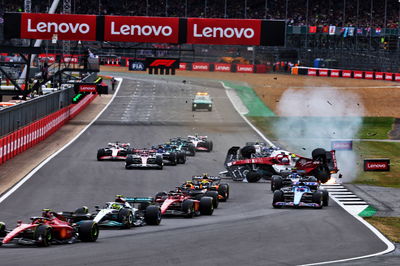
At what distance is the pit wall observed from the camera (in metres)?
103

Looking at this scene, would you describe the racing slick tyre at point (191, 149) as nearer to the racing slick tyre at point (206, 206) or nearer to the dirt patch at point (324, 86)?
the racing slick tyre at point (206, 206)

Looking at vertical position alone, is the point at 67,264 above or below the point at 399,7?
below

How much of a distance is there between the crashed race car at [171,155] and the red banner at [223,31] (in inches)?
724

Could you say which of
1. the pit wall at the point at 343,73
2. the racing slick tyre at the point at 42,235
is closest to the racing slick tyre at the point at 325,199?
the racing slick tyre at the point at 42,235

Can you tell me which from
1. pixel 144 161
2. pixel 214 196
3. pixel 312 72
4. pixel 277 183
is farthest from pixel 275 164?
pixel 312 72

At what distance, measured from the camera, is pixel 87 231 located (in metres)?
20.3

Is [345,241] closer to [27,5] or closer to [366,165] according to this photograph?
[366,165]

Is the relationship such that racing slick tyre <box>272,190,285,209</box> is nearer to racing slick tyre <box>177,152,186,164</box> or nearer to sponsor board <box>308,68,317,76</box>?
racing slick tyre <box>177,152,186,164</box>

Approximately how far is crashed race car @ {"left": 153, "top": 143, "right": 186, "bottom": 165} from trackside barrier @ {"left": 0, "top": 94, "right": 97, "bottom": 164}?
23.8 ft

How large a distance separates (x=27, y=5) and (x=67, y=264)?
6848cm

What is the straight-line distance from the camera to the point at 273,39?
59.8 meters

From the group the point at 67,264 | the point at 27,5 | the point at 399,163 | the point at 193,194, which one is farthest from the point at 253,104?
the point at 67,264

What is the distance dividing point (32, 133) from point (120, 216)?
26.9 m

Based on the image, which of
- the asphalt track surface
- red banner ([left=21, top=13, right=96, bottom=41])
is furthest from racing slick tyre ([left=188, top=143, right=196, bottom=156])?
red banner ([left=21, top=13, right=96, bottom=41])
